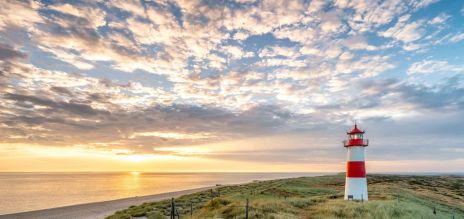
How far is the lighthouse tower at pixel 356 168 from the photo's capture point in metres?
27.3

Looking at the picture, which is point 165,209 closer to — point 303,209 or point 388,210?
point 303,209

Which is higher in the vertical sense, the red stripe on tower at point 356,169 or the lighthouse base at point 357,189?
the red stripe on tower at point 356,169

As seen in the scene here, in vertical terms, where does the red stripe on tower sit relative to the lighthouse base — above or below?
above

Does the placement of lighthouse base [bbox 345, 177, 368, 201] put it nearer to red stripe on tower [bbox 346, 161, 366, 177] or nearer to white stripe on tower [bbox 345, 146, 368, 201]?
white stripe on tower [bbox 345, 146, 368, 201]

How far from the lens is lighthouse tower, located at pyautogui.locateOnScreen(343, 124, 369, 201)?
2730 cm

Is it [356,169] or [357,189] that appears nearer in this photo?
[357,189]

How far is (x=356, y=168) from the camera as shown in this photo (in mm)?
27453

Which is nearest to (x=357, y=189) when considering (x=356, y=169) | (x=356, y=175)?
(x=356, y=175)

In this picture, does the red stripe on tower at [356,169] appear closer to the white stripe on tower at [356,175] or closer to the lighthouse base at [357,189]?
the white stripe on tower at [356,175]

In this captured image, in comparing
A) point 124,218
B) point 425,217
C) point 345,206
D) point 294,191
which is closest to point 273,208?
point 345,206

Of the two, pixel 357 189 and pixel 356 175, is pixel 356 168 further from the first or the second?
pixel 357 189

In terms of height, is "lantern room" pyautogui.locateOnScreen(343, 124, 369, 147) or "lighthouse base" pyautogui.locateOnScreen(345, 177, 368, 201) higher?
"lantern room" pyautogui.locateOnScreen(343, 124, 369, 147)

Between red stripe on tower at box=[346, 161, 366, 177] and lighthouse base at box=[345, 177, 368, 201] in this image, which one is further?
red stripe on tower at box=[346, 161, 366, 177]

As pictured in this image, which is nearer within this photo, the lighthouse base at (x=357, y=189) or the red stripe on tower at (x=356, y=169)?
the lighthouse base at (x=357, y=189)
